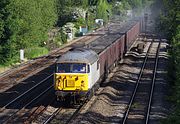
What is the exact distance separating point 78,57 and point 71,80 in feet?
4.84

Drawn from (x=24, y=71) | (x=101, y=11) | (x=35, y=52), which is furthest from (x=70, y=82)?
(x=101, y=11)

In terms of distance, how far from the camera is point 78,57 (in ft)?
76.1

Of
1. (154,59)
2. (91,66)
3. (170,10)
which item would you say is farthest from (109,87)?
(154,59)

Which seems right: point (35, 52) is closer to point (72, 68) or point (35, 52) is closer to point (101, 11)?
point (72, 68)

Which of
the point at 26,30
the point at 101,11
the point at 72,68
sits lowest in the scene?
the point at 72,68

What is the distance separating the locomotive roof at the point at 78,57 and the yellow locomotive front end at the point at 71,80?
301 mm

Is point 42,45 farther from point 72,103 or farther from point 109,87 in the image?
point 72,103

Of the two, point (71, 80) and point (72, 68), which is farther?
point (72, 68)

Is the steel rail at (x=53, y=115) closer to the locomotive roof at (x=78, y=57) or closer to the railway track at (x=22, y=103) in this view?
the railway track at (x=22, y=103)

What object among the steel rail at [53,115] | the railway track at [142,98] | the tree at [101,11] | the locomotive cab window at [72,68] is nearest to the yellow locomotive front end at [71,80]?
the locomotive cab window at [72,68]

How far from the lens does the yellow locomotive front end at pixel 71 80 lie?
2245 centimetres

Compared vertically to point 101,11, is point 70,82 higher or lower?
lower

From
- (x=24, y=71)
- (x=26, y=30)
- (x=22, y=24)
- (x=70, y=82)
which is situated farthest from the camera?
(x=26, y=30)

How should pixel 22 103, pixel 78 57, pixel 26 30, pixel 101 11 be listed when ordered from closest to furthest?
1. pixel 78 57
2. pixel 22 103
3. pixel 26 30
4. pixel 101 11
